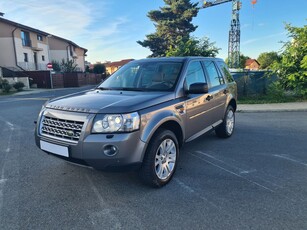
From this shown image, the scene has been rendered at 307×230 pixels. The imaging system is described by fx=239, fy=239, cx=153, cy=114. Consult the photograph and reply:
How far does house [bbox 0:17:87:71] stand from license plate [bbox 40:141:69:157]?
33.2m

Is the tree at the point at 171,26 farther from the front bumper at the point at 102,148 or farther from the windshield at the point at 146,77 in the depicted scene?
the front bumper at the point at 102,148

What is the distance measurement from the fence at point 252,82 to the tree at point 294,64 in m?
0.58

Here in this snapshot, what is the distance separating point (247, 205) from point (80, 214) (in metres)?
1.99

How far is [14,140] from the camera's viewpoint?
5.85 m

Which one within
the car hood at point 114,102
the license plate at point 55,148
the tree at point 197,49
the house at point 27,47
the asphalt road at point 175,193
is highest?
the house at point 27,47

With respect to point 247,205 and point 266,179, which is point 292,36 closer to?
point 266,179

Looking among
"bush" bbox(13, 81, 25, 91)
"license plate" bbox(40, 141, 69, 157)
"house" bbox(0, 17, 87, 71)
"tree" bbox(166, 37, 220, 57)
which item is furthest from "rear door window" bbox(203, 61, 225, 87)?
"house" bbox(0, 17, 87, 71)

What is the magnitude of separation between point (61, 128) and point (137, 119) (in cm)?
102

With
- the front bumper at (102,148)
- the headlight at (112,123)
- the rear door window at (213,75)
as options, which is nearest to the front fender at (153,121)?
the front bumper at (102,148)

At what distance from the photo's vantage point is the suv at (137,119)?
2.83 metres

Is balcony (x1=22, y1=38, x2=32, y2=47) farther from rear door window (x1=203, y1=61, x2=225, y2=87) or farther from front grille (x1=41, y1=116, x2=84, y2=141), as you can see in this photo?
front grille (x1=41, y1=116, x2=84, y2=141)

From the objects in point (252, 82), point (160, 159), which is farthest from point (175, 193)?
point (252, 82)

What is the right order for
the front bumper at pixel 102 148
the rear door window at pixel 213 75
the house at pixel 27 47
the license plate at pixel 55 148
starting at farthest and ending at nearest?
the house at pixel 27 47
the rear door window at pixel 213 75
the license plate at pixel 55 148
the front bumper at pixel 102 148

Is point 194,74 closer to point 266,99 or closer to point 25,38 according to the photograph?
point 266,99
